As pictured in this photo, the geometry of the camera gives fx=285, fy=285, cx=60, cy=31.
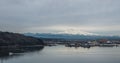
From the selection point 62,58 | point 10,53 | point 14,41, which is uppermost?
point 14,41

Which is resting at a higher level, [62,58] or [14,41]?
[14,41]

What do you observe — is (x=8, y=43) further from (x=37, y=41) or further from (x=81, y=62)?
(x=81, y=62)

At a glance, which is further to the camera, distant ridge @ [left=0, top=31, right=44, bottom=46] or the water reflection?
distant ridge @ [left=0, top=31, right=44, bottom=46]

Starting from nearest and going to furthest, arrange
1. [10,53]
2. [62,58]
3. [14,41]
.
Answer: [62,58] < [10,53] < [14,41]

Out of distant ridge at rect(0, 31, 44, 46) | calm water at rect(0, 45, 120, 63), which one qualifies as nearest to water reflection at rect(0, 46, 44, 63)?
calm water at rect(0, 45, 120, 63)

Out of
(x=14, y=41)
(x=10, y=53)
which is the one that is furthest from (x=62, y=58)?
(x=14, y=41)

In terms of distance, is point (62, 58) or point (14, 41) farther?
point (14, 41)

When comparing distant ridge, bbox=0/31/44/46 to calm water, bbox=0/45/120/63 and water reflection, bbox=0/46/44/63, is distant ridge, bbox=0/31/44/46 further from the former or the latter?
calm water, bbox=0/45/120/63

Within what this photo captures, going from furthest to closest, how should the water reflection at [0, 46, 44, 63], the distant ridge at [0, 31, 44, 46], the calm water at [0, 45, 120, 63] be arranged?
the distant ridge at [0, 31, 44, 46], the water reflection at [0, 46, 44, 63], the calm water at [0, 45, 120, 63]

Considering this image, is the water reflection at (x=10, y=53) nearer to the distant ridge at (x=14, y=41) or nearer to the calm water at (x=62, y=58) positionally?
the calm water at (x=62, y=58)

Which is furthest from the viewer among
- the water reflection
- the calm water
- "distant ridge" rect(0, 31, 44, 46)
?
"distant ridge" rect(0, 31, 44, 46)

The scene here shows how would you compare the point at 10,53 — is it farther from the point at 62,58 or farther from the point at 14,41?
the point at 14,41
